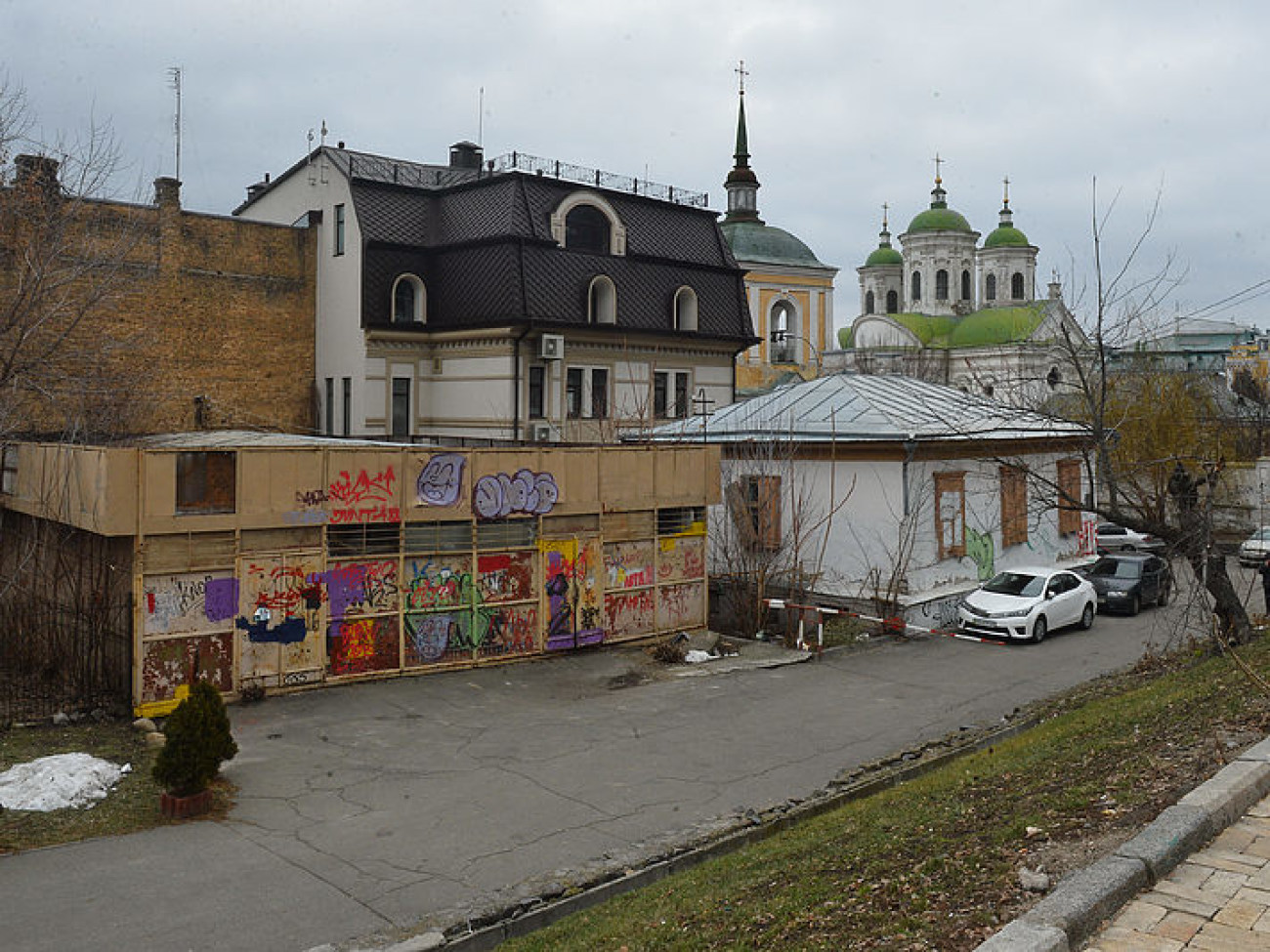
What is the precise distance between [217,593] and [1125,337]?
13891 mm

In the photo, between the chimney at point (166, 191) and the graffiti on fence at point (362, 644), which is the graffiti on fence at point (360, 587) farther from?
the chimney at point (166, 191)

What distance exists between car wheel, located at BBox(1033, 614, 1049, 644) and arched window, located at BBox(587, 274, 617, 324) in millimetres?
15499

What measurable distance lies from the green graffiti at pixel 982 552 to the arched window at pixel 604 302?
41.7 feet

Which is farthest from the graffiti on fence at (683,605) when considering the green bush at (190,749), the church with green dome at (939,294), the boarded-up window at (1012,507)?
the church with green dome at (939,294)

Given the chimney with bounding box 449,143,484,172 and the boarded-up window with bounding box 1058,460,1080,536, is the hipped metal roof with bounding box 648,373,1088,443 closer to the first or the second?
the boarded-up window with bounding box 1058,460,1080,536

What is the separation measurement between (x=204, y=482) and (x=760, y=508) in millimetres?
12348

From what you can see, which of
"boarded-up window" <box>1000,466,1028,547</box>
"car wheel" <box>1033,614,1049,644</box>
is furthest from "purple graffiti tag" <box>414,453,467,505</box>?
"boarded-up window" <box>1000,466,1028,547</box>

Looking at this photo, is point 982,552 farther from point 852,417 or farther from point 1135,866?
point 1135,866

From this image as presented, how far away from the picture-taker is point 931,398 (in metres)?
26.2

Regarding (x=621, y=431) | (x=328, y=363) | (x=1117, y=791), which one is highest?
(x=328, y=363)

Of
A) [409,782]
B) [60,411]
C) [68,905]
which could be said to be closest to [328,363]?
[60,411]

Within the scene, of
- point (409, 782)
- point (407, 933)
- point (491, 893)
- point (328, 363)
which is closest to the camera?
point (407, 933)

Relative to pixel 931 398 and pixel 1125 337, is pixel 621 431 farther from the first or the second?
pixel 1125 337

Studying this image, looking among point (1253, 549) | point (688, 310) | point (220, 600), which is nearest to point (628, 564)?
point (220, 600)
